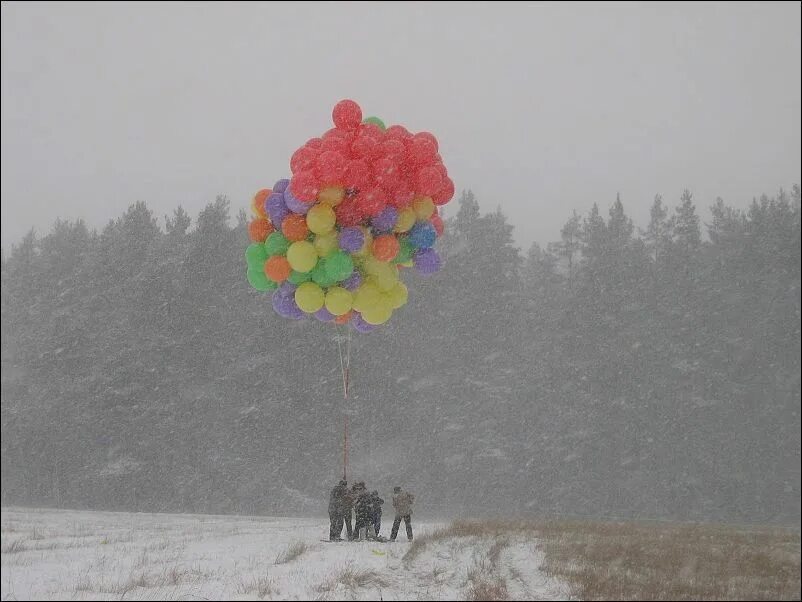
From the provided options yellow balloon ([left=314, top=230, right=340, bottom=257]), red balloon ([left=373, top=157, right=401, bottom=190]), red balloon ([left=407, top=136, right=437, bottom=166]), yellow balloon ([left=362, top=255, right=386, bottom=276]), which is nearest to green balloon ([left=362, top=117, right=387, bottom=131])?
red balloon ([left=407, top=136, right=437, bottom=166])

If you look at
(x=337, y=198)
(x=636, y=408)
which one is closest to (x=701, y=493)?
(x=636, y=408)

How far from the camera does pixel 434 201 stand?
14.2 meters

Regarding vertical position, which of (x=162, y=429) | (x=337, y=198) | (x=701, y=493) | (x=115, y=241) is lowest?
(x=701, y=493)

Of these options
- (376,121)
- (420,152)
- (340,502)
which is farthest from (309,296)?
(340,502)

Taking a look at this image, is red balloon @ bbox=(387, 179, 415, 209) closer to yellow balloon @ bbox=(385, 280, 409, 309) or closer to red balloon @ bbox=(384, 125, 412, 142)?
red balloon @ bbox=(384, 125, 412, 142)

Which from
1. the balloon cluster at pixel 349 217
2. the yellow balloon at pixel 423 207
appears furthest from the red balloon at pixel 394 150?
the yellow balloon at pixel 423 207

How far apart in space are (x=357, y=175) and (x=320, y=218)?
3.72 feet

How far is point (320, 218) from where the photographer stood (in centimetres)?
1274

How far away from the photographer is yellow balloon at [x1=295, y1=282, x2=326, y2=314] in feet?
44.7

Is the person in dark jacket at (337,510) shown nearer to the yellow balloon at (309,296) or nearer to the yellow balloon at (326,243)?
the yellow balloon at (309,296)

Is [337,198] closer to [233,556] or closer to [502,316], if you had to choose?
[233,556]

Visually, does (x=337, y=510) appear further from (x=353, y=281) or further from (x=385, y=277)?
(x=385, y=277)

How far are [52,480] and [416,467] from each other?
23.4m

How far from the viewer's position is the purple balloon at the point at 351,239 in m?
13.0
